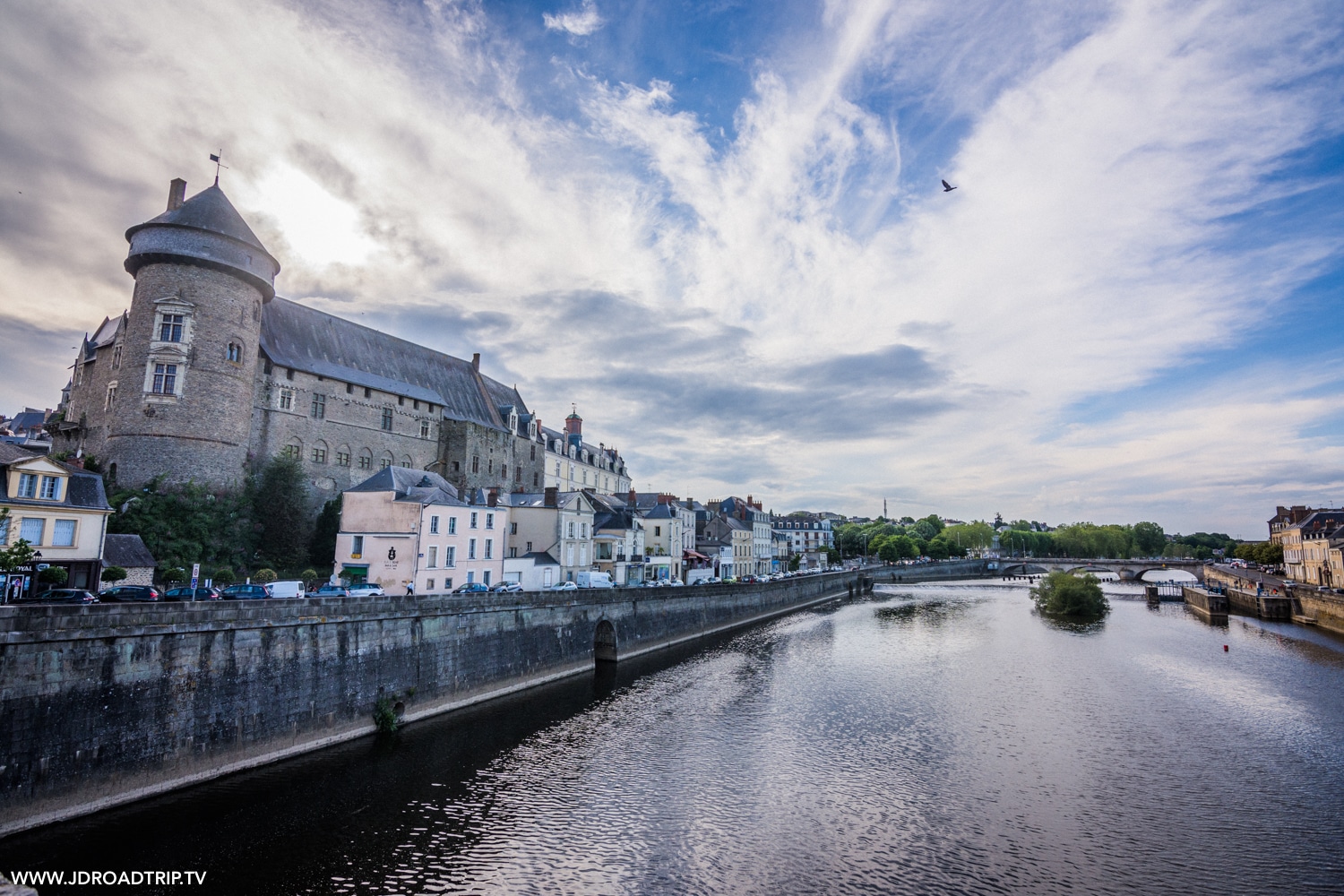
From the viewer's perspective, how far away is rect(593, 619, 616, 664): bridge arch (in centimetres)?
3244

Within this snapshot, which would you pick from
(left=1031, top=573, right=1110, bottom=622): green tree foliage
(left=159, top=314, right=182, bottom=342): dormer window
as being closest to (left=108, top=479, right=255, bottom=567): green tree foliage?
(left=159, top=314, right=182, bottom=342): dormer window

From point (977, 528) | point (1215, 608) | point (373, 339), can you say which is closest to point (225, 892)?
point (373, 339)

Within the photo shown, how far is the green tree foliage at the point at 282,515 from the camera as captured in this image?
37000 millimetres

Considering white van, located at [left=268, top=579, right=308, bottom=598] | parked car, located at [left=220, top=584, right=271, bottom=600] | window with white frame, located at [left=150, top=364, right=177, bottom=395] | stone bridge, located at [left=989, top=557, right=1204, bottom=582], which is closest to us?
parked car, located at [left=220, top=584, right=271, bottom=600]

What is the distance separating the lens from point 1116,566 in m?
95.9

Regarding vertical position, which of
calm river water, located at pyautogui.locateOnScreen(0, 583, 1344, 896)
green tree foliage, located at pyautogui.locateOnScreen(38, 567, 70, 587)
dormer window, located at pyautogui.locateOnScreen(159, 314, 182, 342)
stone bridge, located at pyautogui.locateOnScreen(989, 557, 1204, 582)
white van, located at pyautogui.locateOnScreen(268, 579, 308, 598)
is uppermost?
dormer window, located at pyautogui.locateOnScreen(159, 314, 182, 342)

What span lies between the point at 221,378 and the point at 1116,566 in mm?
107537

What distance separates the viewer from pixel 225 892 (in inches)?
443

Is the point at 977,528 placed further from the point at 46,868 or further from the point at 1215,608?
the point at 46,868

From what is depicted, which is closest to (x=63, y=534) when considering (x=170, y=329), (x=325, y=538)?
(x=170, y=329)

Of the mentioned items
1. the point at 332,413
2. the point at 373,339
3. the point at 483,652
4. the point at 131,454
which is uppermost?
the point at 373,339

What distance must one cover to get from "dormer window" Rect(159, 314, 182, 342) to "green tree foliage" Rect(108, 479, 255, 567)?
739 centimetres

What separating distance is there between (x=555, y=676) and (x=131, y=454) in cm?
2471

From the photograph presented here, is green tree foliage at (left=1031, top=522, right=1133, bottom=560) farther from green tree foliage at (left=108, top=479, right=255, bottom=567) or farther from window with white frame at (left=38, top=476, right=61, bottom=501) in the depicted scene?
window with white frame at (left=38, top=476, right=61, bottom=501)
